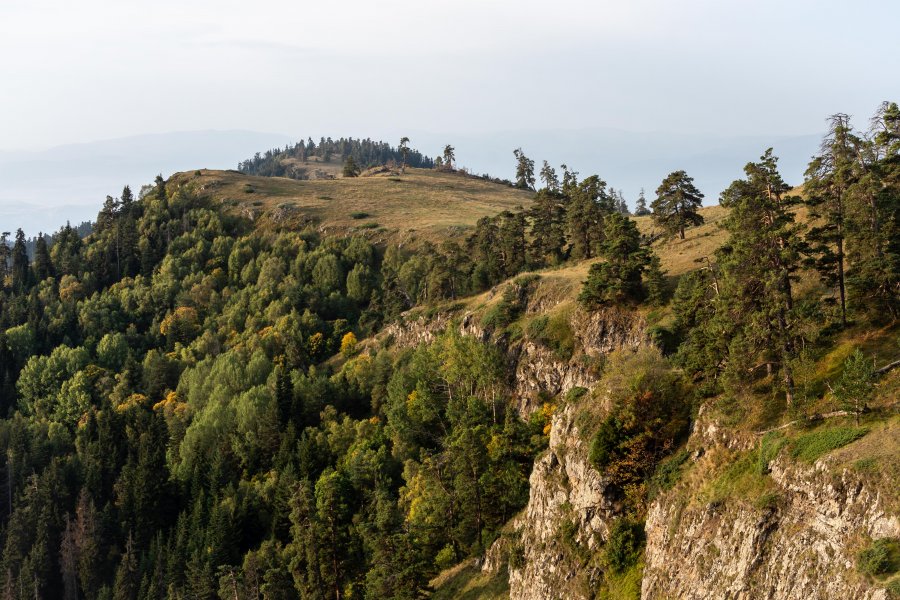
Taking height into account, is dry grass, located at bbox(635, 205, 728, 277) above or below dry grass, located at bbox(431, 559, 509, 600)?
above

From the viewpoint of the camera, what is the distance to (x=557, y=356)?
7050 centimetres

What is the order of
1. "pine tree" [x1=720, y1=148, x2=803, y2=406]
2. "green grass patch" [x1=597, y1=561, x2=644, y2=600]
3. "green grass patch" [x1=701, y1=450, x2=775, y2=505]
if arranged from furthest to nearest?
"green grass patch" [x1=597, y1=561, x2=644, y2=600] < "pine tree" [x1=720, y1=148, x2=803, y2=406] < "green grass patch" [x1=701, y1=450, x2=775, y2=505]

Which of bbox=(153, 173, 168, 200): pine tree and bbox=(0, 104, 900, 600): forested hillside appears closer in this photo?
bbox=(0, 104, 900, 600): forested hillside

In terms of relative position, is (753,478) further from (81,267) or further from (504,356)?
(81,267)

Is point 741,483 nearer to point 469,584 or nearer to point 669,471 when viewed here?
point 669,471

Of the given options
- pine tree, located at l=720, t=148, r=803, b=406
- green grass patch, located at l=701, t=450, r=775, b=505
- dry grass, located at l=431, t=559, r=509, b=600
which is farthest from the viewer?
dry grass, located at l=431, t=559, r=509, b=600

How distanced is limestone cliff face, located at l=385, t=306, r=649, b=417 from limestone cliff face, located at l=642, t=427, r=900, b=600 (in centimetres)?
2376

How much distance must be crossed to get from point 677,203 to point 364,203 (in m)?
101

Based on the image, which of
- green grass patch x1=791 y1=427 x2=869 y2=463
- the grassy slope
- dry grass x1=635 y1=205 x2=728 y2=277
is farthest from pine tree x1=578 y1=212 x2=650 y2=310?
the grassy slope

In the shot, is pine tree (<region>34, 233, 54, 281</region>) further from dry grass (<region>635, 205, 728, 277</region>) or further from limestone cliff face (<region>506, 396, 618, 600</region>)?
limestone cliff face (<region>506, 396, 618, 600</region>)

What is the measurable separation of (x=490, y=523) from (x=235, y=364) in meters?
63.9

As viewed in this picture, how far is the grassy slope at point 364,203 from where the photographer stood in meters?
143

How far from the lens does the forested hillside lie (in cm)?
4028

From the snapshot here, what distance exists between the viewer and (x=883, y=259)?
40.2 m
